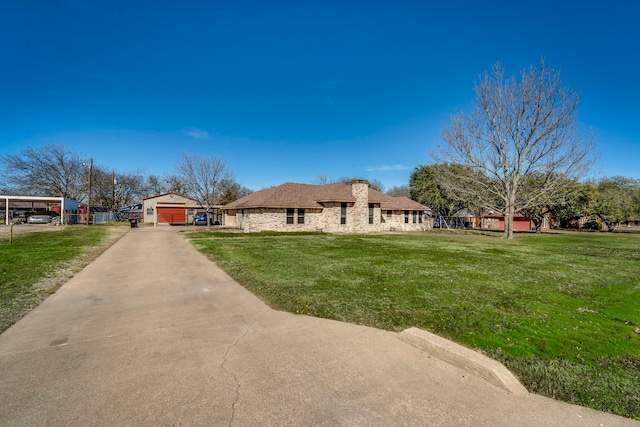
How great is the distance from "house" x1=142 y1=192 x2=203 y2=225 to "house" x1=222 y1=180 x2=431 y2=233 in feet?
45.9

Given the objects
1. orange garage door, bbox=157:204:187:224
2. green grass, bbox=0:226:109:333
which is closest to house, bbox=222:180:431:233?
green grass, bbox=0:226:109:333

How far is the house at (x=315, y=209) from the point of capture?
2536cm

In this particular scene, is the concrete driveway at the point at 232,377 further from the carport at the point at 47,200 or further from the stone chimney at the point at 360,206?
the carport at the point at 47,200

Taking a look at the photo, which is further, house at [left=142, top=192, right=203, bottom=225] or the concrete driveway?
house at [left=142, top=192, right=203, bottom=225]

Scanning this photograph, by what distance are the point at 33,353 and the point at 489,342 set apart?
239 inches

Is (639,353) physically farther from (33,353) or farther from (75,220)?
(75,220)

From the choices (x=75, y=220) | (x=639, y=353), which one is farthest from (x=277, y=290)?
(x=75, y=220)

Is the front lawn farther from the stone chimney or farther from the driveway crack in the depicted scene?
the stone chimney

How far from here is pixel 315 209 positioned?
2658 cm

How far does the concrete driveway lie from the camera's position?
265cm

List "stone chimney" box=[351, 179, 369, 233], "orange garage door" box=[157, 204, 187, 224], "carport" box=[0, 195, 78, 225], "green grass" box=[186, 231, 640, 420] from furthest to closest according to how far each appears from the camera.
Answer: "orange garage door" box=[157, 204, 187, 224]
"carport" box=[0, 195, 78, 225]
"stone chimney" box=[351, 179, 369, 233]
"green grass" box=[186, 231, 640, 420]

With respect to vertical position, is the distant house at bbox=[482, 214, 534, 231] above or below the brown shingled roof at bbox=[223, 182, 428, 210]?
below

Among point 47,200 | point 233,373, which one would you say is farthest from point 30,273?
point 47,200

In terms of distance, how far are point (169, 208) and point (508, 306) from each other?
41.1 metres
